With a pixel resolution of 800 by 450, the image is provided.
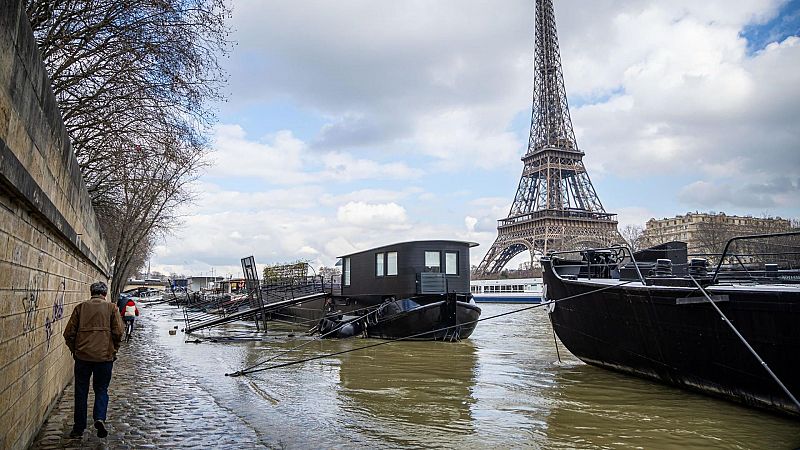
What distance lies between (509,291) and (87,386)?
74.2 metres

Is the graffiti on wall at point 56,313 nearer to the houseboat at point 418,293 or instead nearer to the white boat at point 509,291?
the houseboat at point 418,293

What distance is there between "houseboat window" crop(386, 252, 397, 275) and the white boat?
46962 mm

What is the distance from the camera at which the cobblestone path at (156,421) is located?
695 centimetres

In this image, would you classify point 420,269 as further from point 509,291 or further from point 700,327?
point 509,291

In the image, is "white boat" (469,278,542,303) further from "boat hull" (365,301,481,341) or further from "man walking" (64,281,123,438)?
"man walking" (64,281,123,438)

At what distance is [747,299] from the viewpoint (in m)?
8.77

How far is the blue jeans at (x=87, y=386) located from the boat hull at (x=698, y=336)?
7616 millimetres

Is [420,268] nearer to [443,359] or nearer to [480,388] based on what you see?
[443,359]

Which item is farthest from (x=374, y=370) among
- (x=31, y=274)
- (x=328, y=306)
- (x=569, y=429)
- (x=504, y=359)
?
(x=328, y=306)

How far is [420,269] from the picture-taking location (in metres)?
22.6

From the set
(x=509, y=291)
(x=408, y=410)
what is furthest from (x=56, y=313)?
(x=509, y=291)

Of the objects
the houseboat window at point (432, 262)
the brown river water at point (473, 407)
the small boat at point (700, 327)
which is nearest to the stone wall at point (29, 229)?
the brown river water at point (473, 407)

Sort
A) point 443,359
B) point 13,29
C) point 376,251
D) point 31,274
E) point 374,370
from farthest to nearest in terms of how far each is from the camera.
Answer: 1. point 376,251
2. point 443,359
3. point 374,370
4. point 31,274
5. point 13,29

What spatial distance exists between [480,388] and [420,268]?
10.6 m
